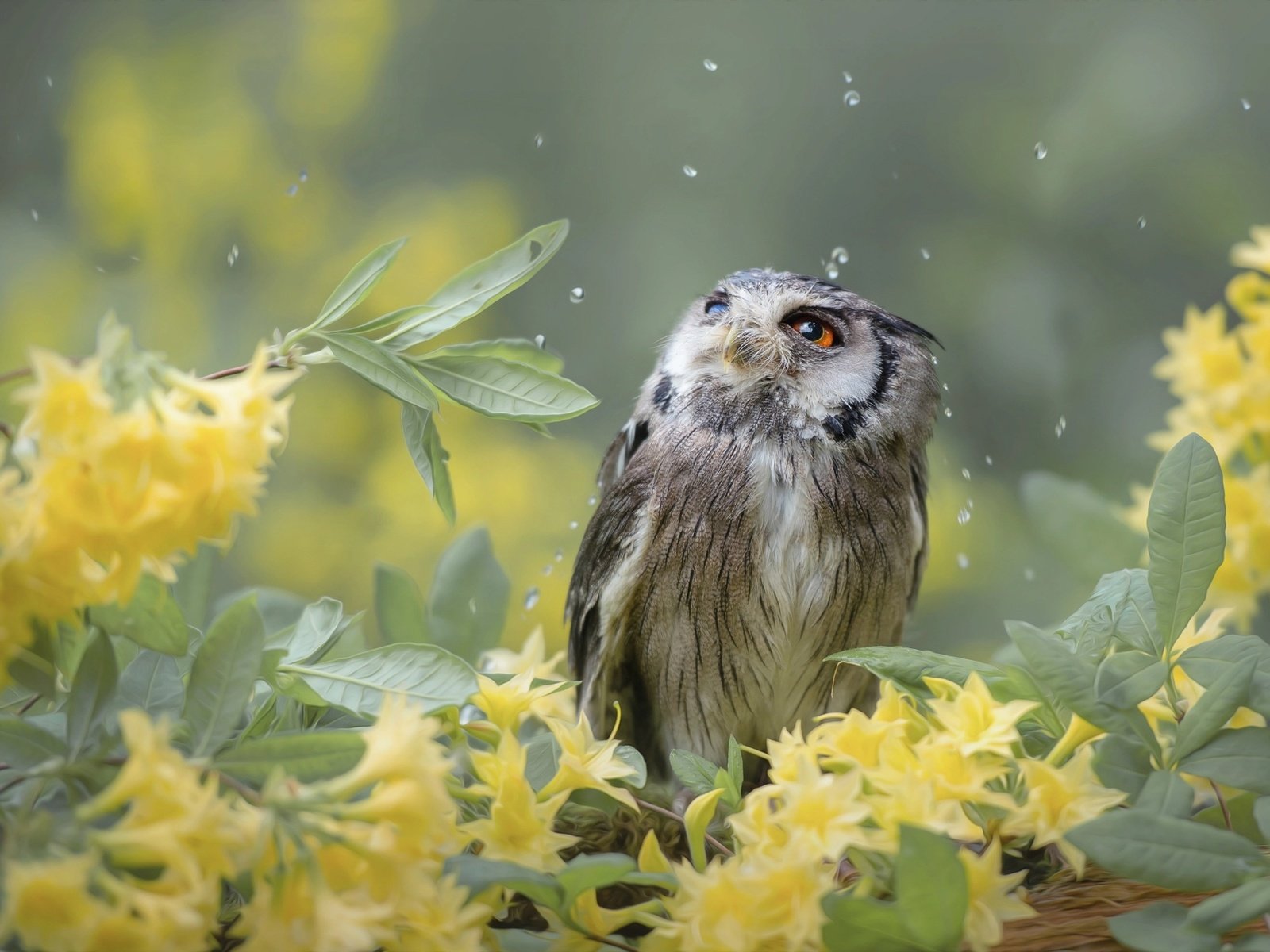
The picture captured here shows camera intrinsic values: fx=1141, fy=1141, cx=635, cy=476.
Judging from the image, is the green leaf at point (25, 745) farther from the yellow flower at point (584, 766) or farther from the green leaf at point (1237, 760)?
the green leaf at point (1237, 760)

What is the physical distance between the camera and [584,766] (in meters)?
0.73

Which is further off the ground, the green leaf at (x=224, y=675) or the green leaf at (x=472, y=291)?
the green leaf at (x=472, y=291)

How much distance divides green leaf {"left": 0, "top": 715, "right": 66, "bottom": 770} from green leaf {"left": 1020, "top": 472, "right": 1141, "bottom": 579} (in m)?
0.93

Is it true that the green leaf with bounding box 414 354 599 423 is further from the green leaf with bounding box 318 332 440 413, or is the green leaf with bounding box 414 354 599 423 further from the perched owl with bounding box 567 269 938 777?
the perched owl with bounding box 567 269 938 777

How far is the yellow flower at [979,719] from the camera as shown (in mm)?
623

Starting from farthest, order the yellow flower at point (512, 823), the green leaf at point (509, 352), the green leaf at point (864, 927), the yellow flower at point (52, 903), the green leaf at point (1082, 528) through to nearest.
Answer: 1. the green leaf at point (1082, 528)
2. the green leaf at point (509, 352)
3. the yellow flower at point (512, 823)
4. the green leaf at point (864, 927)
5. the yellow flower at point (52, 903)

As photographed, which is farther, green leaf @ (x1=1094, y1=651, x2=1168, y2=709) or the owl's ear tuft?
the owl's ear tuft

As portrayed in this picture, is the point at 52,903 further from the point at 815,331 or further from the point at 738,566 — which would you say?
the point at 815,331

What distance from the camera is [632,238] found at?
7.51 ft

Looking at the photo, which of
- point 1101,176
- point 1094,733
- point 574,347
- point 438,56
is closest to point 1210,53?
point 1101,176

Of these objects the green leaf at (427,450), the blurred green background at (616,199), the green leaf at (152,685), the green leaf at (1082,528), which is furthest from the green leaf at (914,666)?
the blurred green background at (616,199)

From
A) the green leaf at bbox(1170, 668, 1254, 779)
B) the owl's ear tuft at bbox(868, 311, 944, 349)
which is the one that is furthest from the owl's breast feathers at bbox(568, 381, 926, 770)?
the green leaf at bbox(1170, 668, 1254, 779)

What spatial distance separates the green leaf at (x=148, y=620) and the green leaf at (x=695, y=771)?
1.04 feet

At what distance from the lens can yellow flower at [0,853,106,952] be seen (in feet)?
1.51
